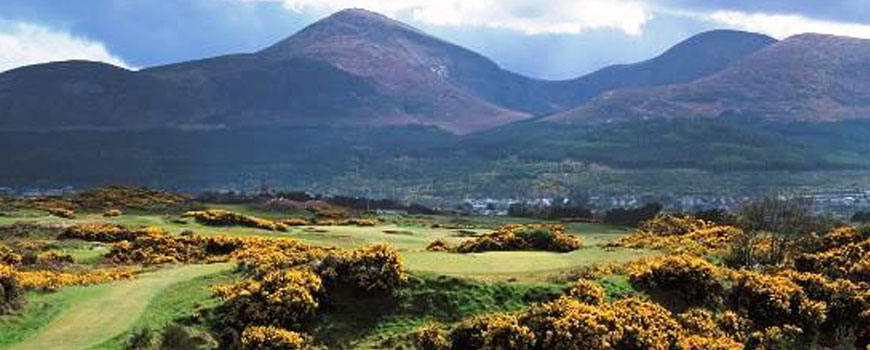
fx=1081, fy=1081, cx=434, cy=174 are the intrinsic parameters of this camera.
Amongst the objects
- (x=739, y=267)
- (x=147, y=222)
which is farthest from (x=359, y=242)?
(x=739, y=267)

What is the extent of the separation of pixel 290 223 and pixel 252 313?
124 ft

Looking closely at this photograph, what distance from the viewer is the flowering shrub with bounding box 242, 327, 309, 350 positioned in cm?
2586

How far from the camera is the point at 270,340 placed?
2598 cm

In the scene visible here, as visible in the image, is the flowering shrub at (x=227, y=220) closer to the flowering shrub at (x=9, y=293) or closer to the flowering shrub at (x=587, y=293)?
the flowering shrub at (x=9, y=293)

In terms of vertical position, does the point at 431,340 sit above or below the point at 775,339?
above

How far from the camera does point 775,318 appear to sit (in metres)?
30.2

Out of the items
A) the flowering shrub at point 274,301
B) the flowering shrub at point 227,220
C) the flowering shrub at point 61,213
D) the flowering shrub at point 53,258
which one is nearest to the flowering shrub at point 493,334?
the flowering shrub at point 274,301

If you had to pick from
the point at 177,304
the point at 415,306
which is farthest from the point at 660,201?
the point at 177,304

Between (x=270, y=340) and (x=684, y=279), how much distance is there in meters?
12.3

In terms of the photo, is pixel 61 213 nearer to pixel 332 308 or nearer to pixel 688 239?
pixel 688 239

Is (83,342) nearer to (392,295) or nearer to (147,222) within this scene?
(392,295)

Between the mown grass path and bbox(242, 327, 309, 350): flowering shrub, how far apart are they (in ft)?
10.00

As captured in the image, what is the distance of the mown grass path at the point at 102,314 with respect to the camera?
83.6 ft

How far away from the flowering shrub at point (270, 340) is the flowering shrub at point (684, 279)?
34.5 ft
